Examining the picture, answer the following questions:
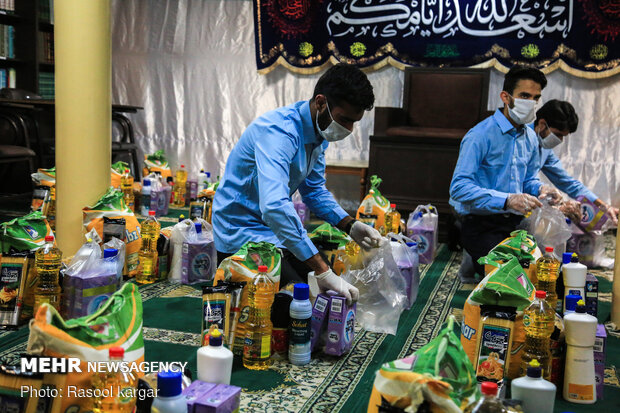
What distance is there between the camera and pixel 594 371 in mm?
2193

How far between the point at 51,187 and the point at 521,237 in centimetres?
309

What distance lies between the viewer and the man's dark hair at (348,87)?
2.46m

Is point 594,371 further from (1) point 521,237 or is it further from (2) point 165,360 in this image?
(2) point 165,360

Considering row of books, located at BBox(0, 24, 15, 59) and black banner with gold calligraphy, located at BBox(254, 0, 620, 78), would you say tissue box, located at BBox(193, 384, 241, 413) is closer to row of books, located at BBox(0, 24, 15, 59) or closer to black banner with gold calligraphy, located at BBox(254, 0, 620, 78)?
black banner with gold calligraphy, located at BBox(254, 0, 620, 78)

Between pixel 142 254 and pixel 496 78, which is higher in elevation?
pixel 496 78

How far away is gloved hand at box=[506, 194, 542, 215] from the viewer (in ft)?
10.5

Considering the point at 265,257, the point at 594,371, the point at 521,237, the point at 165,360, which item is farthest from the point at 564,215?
the point at 165,360

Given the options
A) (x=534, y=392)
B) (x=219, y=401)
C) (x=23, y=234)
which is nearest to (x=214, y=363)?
(x=219, y=401)

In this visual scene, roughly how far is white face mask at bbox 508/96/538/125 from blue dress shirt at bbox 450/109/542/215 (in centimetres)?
6

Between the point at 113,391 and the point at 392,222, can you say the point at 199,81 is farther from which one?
the point at 113,391

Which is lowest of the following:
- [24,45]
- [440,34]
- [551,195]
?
[551,195]

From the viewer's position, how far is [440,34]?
6180mm

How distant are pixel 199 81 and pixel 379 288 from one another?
4864mm

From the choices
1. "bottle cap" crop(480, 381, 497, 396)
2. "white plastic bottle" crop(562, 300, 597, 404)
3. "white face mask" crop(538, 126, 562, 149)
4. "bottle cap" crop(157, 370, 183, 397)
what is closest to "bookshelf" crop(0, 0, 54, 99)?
"white face mask" crop(538, 126, 562, 149)
